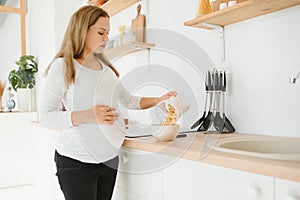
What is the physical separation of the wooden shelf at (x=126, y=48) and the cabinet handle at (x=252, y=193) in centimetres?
151

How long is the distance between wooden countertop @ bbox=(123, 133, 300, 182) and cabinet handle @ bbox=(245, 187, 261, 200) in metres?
0.05

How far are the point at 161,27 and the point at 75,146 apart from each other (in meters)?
1.15

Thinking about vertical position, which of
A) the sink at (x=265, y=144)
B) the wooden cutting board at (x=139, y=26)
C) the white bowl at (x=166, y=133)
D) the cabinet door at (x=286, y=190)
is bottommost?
the cabinet door at (x=286, y=190)

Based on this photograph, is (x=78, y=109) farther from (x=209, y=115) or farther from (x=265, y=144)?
(x=265, y=144)

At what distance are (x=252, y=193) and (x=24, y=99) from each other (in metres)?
3.70

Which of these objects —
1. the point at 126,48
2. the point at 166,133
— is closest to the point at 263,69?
the point at 166,133

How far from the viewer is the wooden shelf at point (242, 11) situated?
1.41 metres

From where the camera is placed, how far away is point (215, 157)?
1088mm

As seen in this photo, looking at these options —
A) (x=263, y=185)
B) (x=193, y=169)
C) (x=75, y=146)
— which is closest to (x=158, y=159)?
(x=193, y=169)

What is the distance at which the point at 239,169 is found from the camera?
3.32ft

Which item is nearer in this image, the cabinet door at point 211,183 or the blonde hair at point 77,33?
the cabinet door at point 211,183

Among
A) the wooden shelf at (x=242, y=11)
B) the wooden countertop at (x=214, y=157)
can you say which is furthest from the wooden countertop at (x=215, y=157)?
the wooden shelf at (x=242, y=11)

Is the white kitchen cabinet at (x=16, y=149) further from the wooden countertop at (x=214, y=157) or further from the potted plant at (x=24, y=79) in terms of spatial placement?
the wooden countertop at (x=214, y=157)

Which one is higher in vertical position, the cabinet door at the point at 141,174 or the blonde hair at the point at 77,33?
the blonde hair at the point at 77,33
